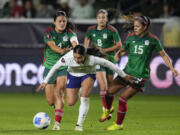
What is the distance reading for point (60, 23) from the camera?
12.4 meters

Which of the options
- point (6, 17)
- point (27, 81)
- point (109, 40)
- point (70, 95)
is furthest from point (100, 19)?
point (6, 17)

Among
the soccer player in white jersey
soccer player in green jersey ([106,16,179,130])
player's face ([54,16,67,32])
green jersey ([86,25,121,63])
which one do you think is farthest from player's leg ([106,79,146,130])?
green jersey ([86,25,121,63])

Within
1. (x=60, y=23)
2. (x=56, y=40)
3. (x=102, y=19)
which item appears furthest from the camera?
(x=102, y=19)

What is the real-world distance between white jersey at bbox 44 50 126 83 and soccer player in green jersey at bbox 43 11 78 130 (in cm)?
60

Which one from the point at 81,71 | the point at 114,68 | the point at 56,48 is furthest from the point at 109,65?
the point at 56,48

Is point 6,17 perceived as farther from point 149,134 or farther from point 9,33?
point 149,134

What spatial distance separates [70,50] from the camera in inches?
488

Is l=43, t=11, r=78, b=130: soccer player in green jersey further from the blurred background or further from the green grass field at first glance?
the blurred background

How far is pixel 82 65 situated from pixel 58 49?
100 centimetres

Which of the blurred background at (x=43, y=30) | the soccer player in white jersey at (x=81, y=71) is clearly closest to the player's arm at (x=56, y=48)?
the soccer player in white jersey at (x=81, y=71)

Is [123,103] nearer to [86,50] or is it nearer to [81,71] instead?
[81,71]

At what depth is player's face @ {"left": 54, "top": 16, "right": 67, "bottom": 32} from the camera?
486 inches

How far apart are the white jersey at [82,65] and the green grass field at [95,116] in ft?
3.40

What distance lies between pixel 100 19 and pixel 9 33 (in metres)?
7.74
